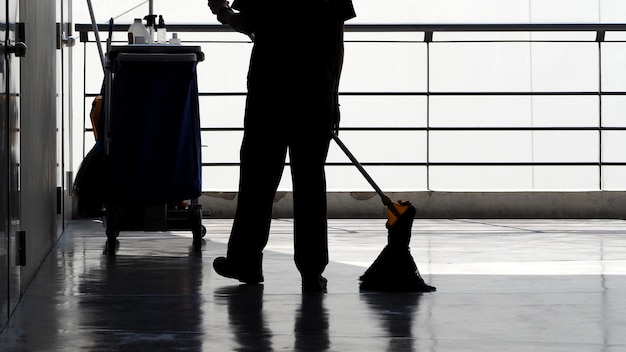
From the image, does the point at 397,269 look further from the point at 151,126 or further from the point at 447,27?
the point at 447,27

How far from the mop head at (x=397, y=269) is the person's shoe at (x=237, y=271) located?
0.31 m

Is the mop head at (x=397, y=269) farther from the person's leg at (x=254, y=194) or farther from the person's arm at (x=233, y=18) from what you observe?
the person's arm at (x=233, y=18)

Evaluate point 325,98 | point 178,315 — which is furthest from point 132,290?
point 325,98

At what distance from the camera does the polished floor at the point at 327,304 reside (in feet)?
7.45

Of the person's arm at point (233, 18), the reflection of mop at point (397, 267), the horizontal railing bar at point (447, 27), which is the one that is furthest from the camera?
the horizontal railing bar at point (447, 27)

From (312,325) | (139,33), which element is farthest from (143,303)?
(139,33)

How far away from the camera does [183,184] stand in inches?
171

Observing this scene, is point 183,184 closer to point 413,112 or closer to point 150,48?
point 150,48

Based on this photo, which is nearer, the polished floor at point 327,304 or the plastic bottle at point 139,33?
the polished floor at point 327,304

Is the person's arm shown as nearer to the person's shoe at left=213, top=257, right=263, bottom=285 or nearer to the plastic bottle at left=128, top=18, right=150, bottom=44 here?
the person's shoe at left=213, top=257, right=263, bottom=285

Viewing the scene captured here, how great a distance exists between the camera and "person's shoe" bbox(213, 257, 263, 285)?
3.28 metres

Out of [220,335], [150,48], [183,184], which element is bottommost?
[220,335]

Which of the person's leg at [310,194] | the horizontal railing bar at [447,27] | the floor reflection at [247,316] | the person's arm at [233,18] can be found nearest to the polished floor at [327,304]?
the floor reflection at [247,316]

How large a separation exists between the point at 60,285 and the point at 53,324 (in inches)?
30.4
